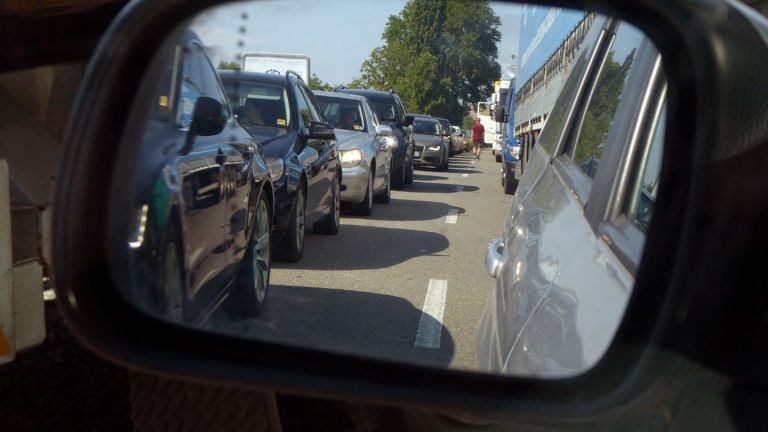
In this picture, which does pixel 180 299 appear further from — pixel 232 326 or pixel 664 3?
pixel 664 3

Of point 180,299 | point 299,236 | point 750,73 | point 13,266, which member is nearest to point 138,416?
point 13,266

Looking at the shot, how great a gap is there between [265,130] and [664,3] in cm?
579

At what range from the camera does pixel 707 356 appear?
1312 millimetres

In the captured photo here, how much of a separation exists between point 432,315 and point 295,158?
440 centimetres

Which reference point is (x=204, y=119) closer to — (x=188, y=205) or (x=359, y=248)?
(x=188, y=205)

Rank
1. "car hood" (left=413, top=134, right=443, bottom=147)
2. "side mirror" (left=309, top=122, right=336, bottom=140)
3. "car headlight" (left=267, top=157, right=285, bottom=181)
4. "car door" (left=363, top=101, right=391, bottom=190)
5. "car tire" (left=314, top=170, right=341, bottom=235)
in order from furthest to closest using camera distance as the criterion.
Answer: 1. "car hood" (left=413, top=134, right=443, bottom=147)
2. "car door" (left=363, top=101, right=391, bottom=190)
3. "car tire" (left=314, top=170, right=341, bottom=235)
4. "side mirror" (left=309, top=122, right=336, bottom=140)
5. "car headlight" (left=267, top=157, right=285, bottom=181)

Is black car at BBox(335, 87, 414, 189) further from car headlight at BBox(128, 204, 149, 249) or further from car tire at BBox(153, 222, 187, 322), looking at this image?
car headlight at BBox(128, 204, 149, 249)

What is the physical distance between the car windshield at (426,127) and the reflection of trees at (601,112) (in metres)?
24.4

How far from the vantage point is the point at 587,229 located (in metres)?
2.09

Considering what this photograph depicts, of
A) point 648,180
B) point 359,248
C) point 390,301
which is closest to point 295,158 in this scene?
point 359,248

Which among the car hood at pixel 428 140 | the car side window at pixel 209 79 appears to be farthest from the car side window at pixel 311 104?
the car hood at pixel 428 140

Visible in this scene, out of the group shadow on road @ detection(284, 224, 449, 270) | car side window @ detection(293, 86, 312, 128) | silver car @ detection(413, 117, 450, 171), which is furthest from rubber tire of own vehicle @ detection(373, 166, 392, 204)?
silver car @ detection(413, 117, 450, 171)

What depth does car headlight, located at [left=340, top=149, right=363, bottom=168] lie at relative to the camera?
12180 mm

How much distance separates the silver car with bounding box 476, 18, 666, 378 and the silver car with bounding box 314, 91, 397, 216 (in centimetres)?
905
